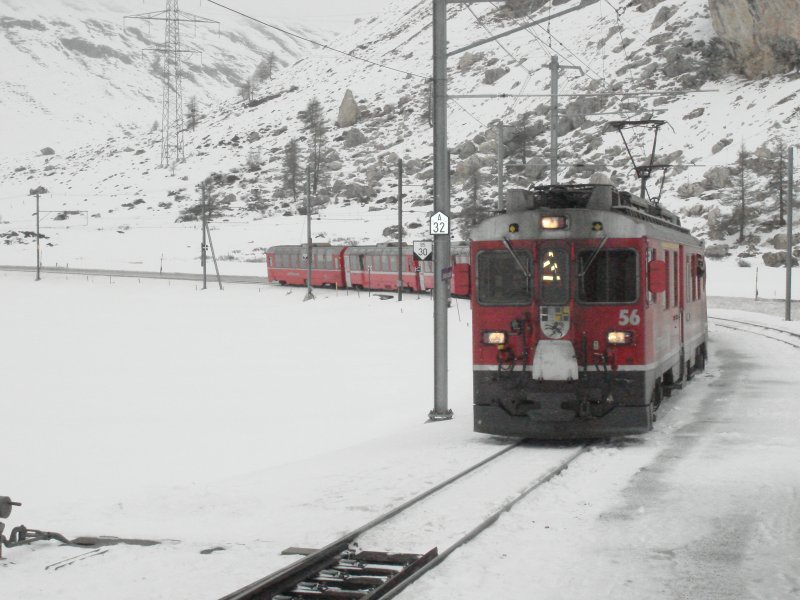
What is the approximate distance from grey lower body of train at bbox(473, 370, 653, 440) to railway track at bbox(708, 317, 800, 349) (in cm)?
1750

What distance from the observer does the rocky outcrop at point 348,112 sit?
135875mm

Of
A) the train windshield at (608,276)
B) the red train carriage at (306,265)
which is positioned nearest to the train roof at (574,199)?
the train windshield at (608,276)

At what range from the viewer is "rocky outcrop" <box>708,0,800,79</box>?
87.0 meters

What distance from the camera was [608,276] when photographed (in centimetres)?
1353

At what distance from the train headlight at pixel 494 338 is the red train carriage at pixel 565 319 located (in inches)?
0.6

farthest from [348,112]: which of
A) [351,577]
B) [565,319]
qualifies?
[351,577]

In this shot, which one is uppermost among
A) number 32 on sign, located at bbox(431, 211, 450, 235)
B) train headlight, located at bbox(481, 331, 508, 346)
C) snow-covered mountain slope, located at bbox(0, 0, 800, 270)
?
snow-covered mountain slope, located at bbox(0, 0, 800, 270)

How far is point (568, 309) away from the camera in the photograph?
13.5m

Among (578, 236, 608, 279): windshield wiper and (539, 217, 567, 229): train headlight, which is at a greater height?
(539, 217, 567, 229): train headlight

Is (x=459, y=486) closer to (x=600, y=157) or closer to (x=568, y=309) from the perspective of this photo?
(x=568, y=309)

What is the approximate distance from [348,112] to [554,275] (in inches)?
4933

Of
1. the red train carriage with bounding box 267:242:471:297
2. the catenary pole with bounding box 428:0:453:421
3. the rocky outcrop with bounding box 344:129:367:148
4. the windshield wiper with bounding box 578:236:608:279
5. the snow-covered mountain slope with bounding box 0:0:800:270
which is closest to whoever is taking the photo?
the windshield wiper with bounding box 578:236:608:279

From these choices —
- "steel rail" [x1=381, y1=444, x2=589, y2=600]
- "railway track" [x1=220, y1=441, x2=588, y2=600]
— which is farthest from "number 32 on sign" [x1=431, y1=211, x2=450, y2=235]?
"railway track" [x1=220, y1=441, x2=588, y2=600]

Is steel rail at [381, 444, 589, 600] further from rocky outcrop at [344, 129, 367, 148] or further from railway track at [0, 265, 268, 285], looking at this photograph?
rocky outcrop at [344, 129, 367, 148]
